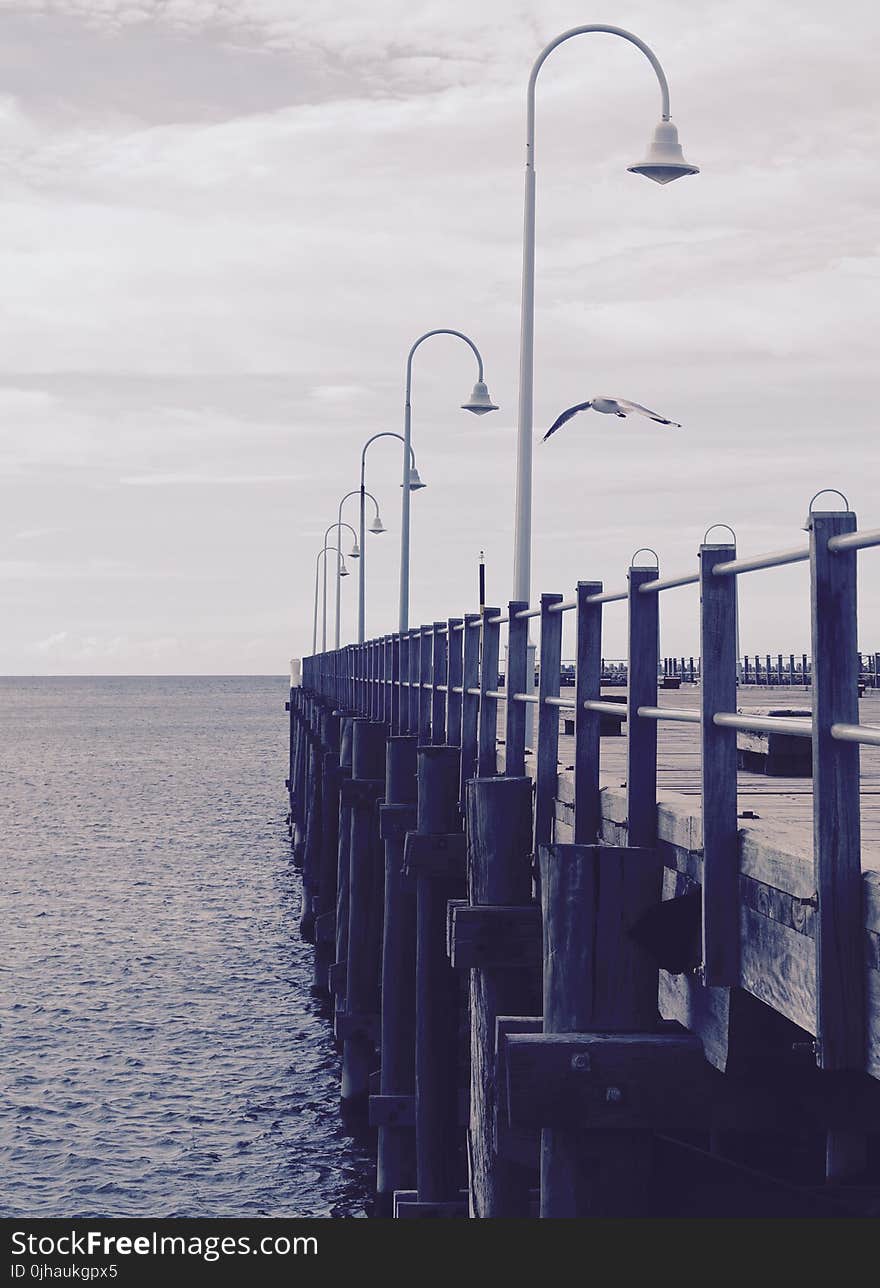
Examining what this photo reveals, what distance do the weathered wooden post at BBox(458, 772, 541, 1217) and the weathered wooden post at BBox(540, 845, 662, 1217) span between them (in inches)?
57.0

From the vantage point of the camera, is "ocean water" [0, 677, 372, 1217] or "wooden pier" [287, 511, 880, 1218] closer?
"wooden pier" [287, 511, 880, 1218]

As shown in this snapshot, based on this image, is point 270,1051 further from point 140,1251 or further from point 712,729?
point 712,729

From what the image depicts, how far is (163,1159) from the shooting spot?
1616 centimetres

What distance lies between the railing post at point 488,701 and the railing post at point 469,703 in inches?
24.1

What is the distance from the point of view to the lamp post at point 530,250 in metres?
14.6

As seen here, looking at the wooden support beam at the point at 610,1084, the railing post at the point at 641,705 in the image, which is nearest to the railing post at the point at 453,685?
the railing post at the point at 641,705

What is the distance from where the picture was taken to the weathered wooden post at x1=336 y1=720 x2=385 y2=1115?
17.1 m

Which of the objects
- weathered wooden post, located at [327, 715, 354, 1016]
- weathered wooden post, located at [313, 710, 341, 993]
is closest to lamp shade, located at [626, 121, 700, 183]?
weathered wooden post, located at [327, 715, 354, 1016]

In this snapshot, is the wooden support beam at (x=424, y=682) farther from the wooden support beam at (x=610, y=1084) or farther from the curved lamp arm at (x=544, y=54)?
the wooden support beam at (x=610, y=1084)

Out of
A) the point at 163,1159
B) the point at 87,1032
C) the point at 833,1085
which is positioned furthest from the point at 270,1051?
the point at 833,1085

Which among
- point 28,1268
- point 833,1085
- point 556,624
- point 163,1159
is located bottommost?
point 163,1159

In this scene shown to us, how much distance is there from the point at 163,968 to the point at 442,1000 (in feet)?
50.1

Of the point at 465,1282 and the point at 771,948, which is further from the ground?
the point at 771,948

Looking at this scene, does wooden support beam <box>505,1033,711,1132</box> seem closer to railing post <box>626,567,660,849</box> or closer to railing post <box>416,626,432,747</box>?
railing post <box>626,567,660,849</box>
